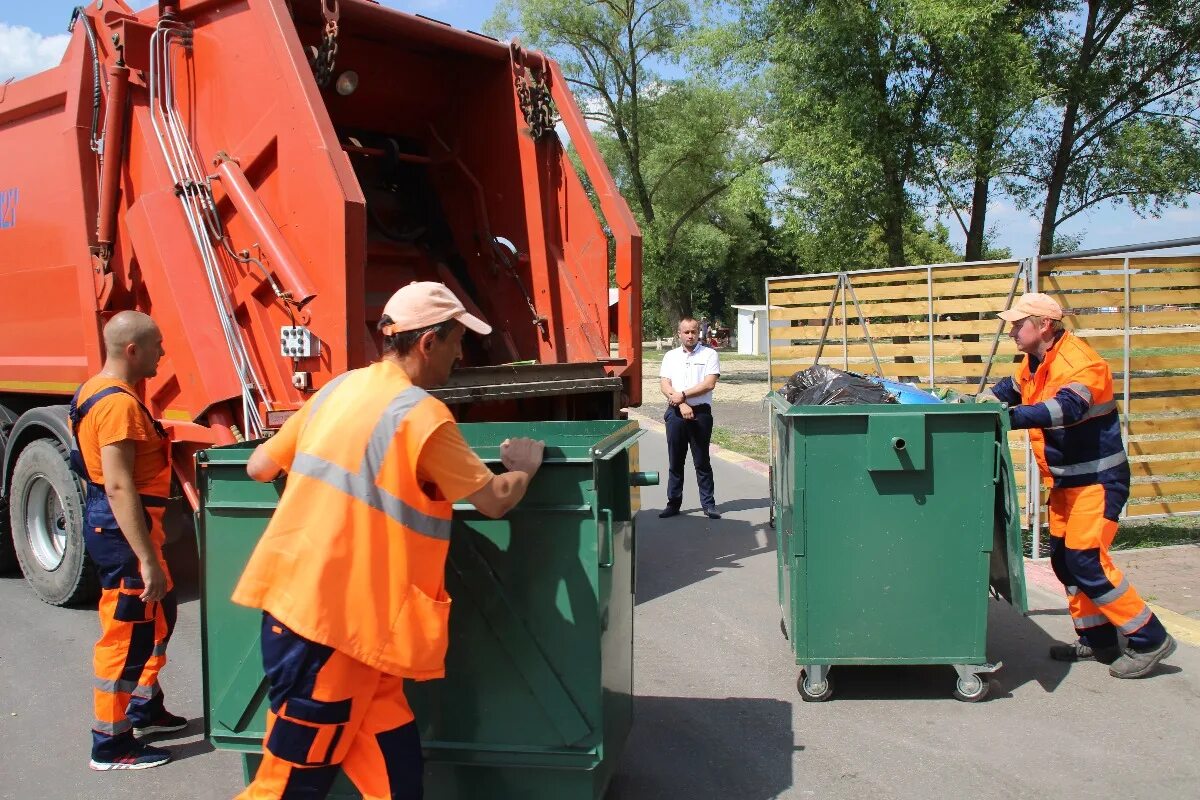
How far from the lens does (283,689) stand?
2.22m

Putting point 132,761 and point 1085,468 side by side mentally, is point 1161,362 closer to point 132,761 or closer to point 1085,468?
point 1085,468

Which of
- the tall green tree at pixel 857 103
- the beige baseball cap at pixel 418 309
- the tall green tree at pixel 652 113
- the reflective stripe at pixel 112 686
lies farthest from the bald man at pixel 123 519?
the tall green tree at pixel 652 113

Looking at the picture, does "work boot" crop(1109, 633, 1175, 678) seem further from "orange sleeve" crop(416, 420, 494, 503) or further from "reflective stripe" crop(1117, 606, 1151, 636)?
"orange sleeve" crop(416, 420, 494, 503)

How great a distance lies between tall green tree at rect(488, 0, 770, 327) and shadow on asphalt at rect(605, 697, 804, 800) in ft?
63.9

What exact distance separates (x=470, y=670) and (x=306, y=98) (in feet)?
8.97

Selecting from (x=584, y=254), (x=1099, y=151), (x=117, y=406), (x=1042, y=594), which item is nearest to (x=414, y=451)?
(x=117, y=406)

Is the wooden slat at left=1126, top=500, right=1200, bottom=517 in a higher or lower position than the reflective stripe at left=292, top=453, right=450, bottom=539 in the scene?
lower

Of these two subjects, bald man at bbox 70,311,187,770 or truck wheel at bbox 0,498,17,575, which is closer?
bald man at bbox 70,311,187,770

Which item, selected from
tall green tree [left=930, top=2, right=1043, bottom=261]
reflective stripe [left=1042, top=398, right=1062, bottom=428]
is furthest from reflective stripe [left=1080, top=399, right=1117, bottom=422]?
tall green tree [left=930, top=2, right=1043, bottom=261]

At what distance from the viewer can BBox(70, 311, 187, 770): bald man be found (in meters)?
3.32

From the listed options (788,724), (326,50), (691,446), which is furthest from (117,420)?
(691,446)

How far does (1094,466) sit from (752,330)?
39096 millimetres

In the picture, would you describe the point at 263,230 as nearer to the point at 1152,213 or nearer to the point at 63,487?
the point at 63,487

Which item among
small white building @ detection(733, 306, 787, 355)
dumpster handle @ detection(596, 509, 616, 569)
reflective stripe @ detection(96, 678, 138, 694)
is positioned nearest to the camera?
dumpster handle @ detection(596, 509, 616, 569)
